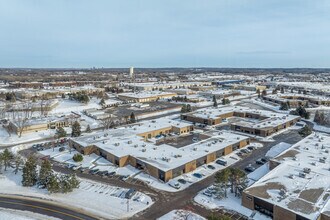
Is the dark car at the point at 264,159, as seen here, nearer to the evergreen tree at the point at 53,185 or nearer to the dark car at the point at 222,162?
the dark car at the point at 222,162

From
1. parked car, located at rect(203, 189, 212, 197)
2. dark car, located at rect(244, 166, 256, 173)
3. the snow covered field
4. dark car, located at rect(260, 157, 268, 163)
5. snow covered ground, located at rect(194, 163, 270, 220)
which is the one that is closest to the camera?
the snow covered field

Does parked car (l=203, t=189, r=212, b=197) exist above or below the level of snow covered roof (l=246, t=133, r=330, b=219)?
below

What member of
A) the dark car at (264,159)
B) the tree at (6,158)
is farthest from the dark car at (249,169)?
the tree at (6,158)

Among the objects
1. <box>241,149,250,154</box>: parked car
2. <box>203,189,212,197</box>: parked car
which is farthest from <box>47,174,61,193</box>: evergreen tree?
<box>241,149,250,154</box>: parked car

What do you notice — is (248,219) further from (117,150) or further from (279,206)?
(117,150)

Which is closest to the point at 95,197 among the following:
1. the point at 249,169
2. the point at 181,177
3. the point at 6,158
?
the point at 181,177

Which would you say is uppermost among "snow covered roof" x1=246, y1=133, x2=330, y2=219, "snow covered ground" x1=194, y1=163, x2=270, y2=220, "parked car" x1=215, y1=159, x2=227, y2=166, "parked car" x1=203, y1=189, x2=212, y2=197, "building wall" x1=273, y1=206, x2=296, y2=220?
"snow covered roof" x1=246, y1=133, x2=330, y2=219

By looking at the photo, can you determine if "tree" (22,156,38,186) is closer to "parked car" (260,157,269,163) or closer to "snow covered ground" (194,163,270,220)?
"snow covered ground" (194,163,270,220)

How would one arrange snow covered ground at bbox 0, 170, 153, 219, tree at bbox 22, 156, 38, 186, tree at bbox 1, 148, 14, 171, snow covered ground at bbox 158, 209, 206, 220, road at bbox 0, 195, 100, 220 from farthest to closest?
tree at bbox 1, 148, 14, 171, tree at bbox 22, 156, 38, 186, snow covered ground at bbox 0, 170, 153, 219, road at bbox 0, 195, 100, 220, snow covered ground at bbox 158, 209, 206, 220
